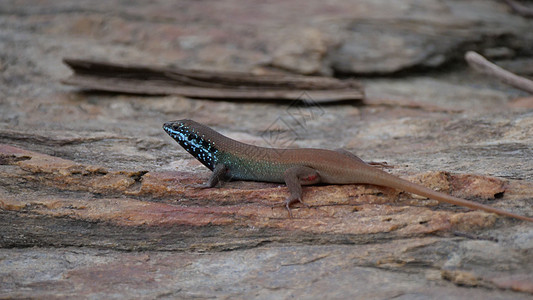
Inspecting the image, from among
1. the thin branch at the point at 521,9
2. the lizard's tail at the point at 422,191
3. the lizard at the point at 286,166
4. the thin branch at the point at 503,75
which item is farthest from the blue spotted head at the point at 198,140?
the thin branch at the point at 521,9

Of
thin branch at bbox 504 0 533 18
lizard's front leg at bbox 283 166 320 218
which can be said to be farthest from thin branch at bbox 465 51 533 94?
thin branch at bbox 504 0 533 18

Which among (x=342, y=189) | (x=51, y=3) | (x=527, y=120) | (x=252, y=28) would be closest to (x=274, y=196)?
(x=342, y=189)

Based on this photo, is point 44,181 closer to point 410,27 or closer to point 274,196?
point 274,196

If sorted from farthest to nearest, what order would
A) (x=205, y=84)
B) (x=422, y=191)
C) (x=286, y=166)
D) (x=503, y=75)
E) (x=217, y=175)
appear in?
(x=205, y=84)
(x=503, y=75)
(x=217, y=175)
(x=286, y=166)
(x=422, y=191)

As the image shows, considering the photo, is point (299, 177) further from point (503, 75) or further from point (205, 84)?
point (205, 84)

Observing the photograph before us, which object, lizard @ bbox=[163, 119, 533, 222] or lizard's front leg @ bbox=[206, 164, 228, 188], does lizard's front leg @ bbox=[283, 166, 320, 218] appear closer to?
lizard @ bbox=[163, 119, 533, 222]

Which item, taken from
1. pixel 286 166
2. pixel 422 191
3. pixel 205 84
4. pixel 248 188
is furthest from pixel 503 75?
pixel 205 84
